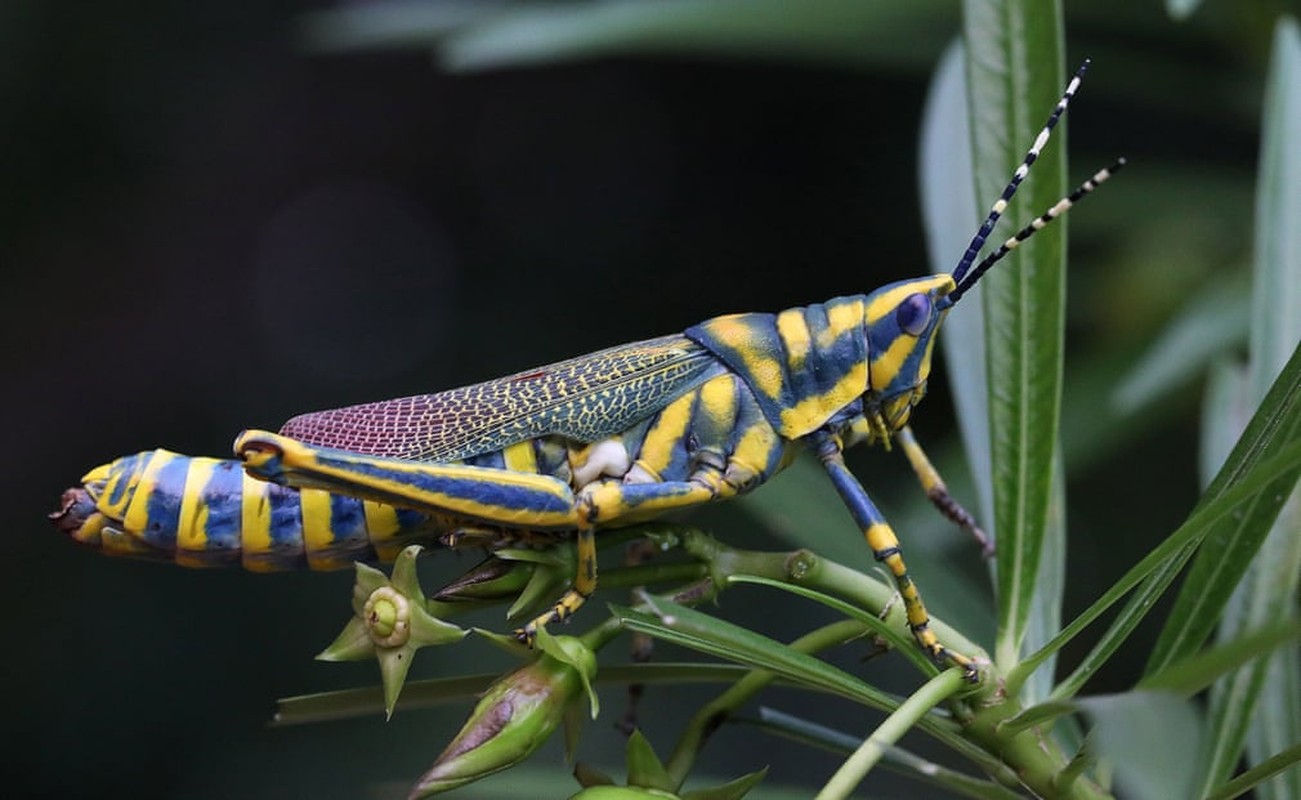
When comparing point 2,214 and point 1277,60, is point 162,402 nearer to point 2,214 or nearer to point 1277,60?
point 2,214

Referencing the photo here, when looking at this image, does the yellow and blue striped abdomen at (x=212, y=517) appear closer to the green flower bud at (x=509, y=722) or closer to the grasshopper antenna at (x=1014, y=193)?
the green flower bud at (x=509, y=722)

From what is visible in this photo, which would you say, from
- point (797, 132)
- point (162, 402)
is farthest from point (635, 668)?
point (162, 402)

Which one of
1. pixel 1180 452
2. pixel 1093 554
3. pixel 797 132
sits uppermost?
pixel 797 132

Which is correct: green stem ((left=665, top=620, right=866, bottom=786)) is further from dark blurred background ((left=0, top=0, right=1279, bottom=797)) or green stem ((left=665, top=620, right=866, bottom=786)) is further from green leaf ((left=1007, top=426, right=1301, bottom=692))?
dark blurred background ((left=0, top=0, right=1279, bottom=797))

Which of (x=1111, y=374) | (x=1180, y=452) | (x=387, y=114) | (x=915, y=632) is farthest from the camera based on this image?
(x=387, y=114)

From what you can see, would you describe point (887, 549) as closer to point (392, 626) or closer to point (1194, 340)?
point (392, 626)

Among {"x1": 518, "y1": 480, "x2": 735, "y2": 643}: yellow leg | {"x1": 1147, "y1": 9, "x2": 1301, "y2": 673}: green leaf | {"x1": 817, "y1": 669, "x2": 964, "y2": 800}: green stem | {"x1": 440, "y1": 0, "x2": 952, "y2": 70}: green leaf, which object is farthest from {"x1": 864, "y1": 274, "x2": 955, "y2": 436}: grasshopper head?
{"x1": 440, "y1": 0, "x2": 952, "y2": 70}: green leaf

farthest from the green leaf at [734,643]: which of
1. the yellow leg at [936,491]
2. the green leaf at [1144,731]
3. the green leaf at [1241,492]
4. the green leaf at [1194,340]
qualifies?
the green leaf at [1194,340]
